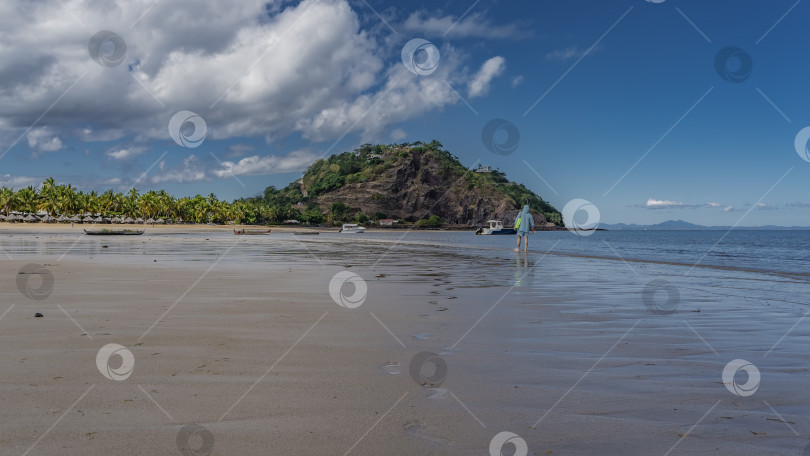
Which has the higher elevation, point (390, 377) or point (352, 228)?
point (352, 228)

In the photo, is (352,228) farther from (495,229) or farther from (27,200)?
(27,200)

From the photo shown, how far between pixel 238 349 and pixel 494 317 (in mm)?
4415

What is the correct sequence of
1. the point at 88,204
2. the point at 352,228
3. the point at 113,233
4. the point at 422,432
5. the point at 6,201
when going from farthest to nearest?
the point at 352,228, the point at 88,204, the point at 6,201, the point at 113,233, the point at 422,432

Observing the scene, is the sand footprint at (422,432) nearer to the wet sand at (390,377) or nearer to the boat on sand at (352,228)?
the wet sand at (390,377)

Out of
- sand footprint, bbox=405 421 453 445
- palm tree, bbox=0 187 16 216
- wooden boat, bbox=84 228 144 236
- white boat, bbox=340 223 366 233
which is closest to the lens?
sand footprint, bbox=405 421 453 445

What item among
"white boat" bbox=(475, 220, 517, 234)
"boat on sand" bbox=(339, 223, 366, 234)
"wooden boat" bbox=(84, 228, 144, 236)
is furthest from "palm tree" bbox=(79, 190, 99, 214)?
"white boat" bbox=(475, 220, 517, 234)

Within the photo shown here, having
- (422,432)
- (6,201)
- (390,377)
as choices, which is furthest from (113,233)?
(6,201)

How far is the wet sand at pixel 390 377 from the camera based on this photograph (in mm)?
3633

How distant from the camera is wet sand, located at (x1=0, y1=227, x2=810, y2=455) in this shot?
3.63 m

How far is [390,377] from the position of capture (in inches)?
202

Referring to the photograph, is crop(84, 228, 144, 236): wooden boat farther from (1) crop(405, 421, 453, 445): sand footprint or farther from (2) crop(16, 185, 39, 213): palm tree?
(2) crop(16, 185, 39, 213): palm tree

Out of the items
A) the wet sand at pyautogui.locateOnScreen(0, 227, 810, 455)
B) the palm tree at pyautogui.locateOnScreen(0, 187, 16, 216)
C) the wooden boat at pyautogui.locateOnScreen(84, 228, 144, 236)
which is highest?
the palm tree at pyautogui.locateOnScreen(0, 187, 16, 216)

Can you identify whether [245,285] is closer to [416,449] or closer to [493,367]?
[493,367]

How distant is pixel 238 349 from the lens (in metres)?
6.24
